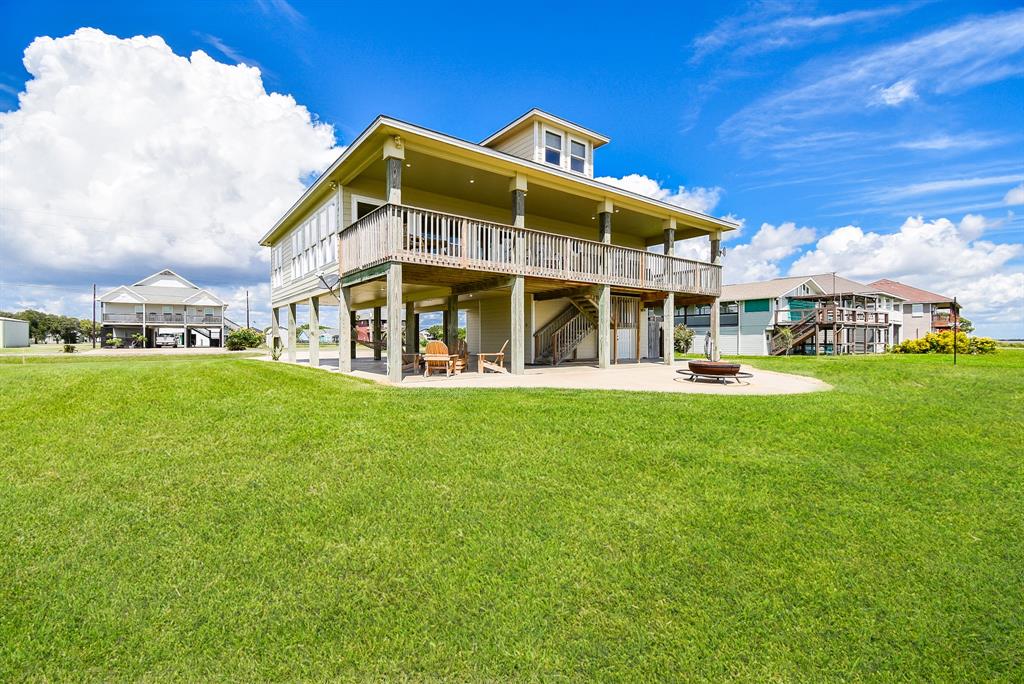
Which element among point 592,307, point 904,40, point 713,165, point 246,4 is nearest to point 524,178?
point 592,307

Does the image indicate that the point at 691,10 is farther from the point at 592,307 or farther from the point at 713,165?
the point at 713,165

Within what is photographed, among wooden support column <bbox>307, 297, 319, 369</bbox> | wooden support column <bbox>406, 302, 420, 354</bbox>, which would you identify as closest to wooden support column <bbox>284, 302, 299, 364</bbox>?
wooden support column <bbox>307, 297, 319, 369</bbox>

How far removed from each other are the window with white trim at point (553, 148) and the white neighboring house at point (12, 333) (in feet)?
156

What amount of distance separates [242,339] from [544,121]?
29.8 metres

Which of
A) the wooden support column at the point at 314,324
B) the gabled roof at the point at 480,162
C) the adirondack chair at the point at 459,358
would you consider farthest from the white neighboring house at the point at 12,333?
the adirondack chair at the point at 459,358

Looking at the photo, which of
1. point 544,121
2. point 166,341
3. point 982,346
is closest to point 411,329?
point 544,121

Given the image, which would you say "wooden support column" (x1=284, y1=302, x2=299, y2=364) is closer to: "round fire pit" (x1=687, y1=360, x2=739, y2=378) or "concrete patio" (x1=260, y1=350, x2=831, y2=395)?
"concrete patio" (x1=260, y1=350, x2=831, y2=395)

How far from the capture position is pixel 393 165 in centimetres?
980

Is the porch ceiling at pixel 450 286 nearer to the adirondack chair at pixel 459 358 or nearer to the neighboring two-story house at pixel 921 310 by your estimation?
the adirondack chair at pixel 459 358

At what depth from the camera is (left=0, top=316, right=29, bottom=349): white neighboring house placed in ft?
120

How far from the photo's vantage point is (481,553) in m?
3.50

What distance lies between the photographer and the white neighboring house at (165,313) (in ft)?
144

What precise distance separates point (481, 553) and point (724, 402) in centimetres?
589

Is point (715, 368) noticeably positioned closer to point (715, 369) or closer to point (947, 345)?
point (715, 369)
